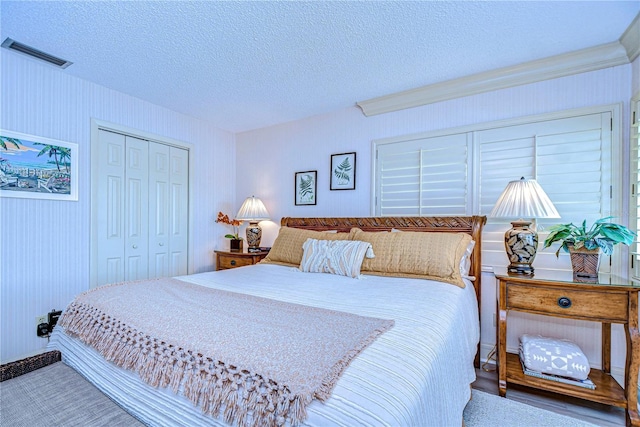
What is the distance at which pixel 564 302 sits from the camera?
1748 millimetres

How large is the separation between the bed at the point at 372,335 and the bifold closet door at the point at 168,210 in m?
1.41

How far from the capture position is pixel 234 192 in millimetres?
Answer: 4117

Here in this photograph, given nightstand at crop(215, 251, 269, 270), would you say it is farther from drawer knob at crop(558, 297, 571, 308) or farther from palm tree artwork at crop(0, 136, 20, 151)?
drawer knob at crop(558, 297, 571, 308)

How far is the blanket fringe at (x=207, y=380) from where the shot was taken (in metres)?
0.70

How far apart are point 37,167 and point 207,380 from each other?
263 centimetres

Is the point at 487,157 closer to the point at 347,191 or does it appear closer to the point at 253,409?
the point at 347,191

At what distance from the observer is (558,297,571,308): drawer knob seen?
5.71 ft

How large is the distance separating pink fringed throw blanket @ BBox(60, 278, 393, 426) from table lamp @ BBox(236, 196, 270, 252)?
1.87 metres

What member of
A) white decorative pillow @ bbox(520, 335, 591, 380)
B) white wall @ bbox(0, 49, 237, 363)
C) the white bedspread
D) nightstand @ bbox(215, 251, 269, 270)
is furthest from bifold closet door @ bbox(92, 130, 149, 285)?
white decorative pillow @ bbox(520, 335, 591, 380)

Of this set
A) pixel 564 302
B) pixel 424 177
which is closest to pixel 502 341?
pixel 564 302

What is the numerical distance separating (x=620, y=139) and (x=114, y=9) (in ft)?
11.0

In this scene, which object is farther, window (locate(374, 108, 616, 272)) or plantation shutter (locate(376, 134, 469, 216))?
plantation shutter (locate(376, 134, 469, 216))

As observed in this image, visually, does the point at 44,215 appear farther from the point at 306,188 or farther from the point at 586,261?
the point at 586,261

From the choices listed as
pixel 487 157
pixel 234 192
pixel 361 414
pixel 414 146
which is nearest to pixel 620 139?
pixel 487 157
